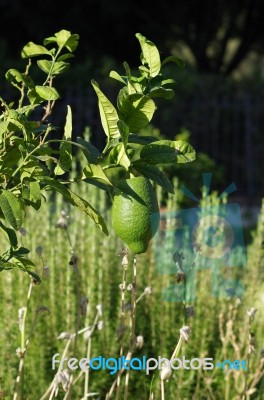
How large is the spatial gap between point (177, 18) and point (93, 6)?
6.97 feet

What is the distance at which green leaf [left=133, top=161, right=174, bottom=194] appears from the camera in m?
1.49

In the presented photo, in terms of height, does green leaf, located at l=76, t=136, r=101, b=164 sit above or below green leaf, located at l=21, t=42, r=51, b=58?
below

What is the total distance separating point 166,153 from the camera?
59.1 inches

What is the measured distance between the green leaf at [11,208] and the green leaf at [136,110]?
0.24 m

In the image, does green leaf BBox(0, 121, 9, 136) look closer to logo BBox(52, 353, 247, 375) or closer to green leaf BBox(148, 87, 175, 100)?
green leaf BBox(148, 87, 175, 100)

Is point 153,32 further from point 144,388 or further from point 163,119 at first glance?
point 144,388

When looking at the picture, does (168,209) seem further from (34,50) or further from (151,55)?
(151,55)

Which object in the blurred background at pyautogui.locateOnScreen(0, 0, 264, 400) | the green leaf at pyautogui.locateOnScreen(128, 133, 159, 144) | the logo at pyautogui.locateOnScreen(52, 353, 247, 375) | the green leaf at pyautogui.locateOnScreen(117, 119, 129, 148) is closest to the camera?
the green leaf at pyautogui.locateOnScreen(117, 119, 129, 148)

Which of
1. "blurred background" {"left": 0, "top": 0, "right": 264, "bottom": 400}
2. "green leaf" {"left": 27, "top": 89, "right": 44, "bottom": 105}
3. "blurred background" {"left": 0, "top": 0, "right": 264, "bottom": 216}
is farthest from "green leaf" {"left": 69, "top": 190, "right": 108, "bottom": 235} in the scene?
"blurred background" {"left": 0, "top": 0, "right": 264, "bottom": 216}

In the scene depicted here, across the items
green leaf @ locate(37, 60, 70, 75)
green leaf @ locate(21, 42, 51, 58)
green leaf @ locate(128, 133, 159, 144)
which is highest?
green leaf @ locate(21, 42, 51, 58)

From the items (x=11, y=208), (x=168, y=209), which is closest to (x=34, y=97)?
(x=11, y=208)

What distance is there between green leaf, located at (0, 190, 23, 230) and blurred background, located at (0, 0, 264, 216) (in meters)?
9.12

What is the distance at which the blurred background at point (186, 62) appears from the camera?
1324 cm

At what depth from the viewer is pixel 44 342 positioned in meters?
3.08
